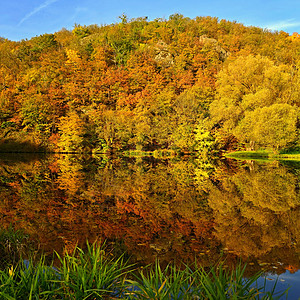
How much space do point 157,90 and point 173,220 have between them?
146 ft

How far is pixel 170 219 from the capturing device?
301 inches

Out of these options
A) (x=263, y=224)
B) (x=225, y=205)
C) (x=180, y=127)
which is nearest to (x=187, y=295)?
(x=263, y=224)

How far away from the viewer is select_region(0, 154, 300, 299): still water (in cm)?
514

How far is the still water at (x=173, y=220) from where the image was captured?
16.9 ft

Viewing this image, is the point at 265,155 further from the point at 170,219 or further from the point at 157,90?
the point at 170,219

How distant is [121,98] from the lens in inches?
2042

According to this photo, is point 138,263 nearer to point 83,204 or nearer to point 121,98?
point 83,204

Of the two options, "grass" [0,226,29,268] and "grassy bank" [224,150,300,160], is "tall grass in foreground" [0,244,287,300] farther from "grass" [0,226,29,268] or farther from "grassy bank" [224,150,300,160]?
"grassy bank" [224,150,300,160]

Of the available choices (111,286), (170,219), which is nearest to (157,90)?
(170,219)

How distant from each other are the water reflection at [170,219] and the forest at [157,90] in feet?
76.0

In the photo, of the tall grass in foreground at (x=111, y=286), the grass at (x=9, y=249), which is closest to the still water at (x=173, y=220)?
the grass at (x=9, y=249)

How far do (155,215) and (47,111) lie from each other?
46957 millimetres

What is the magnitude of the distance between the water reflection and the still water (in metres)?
0.02

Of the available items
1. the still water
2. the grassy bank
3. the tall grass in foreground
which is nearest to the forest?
the grassy bank
